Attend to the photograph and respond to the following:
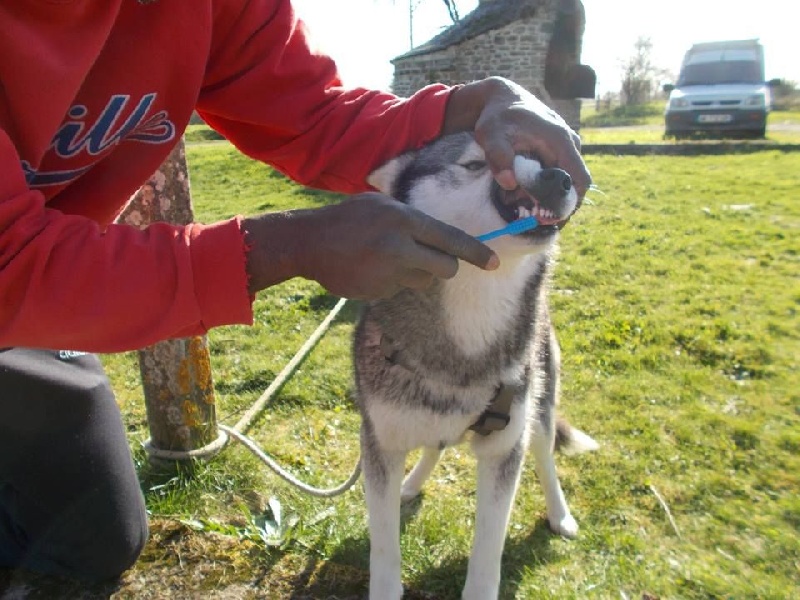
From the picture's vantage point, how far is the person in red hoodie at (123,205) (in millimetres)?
1083

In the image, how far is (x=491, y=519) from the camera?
2010 mm

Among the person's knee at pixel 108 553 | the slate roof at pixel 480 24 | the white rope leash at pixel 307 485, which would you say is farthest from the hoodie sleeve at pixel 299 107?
the slate roof at pixel 480 24

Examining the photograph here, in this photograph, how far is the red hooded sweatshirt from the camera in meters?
1.07

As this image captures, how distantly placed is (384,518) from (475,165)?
42.8 inches

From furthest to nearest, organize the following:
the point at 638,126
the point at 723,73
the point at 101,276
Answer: the point at 638,126 → the point at 723,73 → the point at 101,276

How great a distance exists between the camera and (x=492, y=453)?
2.02 m

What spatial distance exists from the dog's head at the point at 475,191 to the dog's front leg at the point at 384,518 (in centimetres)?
77

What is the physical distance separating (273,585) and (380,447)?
1.98ft

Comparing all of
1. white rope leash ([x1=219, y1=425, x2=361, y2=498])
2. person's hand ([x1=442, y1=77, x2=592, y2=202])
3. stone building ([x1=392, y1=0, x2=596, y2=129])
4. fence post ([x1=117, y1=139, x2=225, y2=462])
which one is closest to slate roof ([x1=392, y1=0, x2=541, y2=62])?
stone building ([x1=392, y1=0, x2=596, y2=129])

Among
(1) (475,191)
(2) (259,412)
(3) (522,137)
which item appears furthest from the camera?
(2) (259,412)

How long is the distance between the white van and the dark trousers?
15.2 metres

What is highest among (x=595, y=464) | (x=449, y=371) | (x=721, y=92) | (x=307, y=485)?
(x=721, y=92)

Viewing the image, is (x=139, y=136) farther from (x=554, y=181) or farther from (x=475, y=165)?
(x=554, y=181)

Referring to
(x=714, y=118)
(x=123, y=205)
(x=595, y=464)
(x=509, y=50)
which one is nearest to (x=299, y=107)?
(x=123, y=205)
